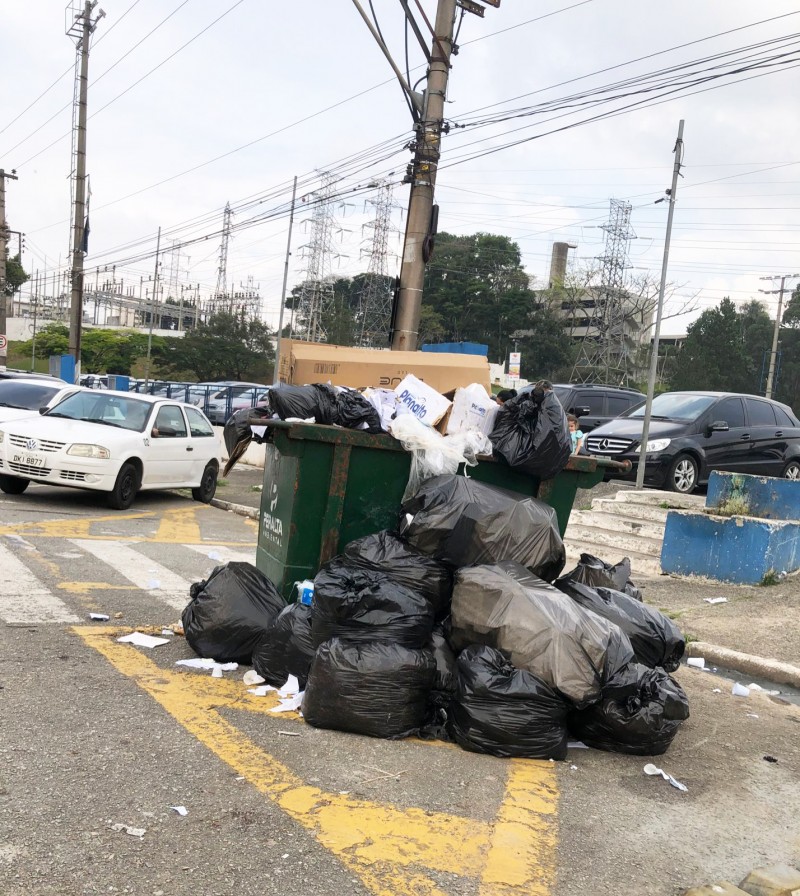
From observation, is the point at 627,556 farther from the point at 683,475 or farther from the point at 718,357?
the point at 718,357

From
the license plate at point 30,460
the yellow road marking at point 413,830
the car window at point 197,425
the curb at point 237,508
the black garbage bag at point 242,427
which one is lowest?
the curb at point 237,508

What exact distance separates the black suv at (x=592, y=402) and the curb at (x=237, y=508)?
6.08m

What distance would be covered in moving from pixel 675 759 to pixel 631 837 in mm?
1041

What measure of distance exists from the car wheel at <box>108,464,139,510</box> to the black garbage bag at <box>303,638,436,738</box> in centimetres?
727

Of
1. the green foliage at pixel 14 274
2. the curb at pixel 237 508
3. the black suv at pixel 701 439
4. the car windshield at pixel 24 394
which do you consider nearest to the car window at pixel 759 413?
the black suv at pixel 701 439

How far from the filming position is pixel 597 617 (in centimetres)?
423

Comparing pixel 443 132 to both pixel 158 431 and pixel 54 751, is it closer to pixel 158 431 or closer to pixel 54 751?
pixel 158 431

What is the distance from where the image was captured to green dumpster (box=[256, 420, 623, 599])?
4926mm

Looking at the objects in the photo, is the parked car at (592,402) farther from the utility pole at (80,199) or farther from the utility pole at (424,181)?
the utility pole at (80,199)

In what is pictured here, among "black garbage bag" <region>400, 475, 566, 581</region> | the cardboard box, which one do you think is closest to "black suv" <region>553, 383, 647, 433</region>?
the cardboard box

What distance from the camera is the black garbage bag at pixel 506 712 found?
3846 mm

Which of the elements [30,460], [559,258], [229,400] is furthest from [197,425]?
[559,258]

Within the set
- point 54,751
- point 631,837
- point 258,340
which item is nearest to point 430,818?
point 631,837

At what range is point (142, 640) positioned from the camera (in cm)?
512
